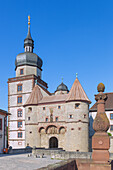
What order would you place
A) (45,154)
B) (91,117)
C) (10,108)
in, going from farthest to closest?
(10,108)
(91,117)
(45,154)

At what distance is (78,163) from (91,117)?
3114cm

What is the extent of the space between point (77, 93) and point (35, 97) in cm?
833

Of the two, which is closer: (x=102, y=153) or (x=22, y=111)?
(x=102, y=153)

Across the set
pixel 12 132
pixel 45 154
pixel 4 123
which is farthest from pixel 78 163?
pixel 12 132

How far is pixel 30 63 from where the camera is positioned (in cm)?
4650

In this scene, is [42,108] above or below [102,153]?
above

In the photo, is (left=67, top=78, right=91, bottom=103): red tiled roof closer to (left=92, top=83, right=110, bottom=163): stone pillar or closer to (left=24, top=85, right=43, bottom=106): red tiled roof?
(left=24, top=85, right=43, bottom=106): red tiled roof

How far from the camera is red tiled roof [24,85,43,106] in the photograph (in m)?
40.5

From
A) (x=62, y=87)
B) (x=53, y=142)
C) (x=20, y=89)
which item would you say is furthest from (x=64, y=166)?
(x=62, y=87)

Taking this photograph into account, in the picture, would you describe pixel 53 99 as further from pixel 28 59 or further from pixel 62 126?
pixel 28 59

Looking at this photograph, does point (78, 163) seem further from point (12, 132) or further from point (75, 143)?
point (12, 132)

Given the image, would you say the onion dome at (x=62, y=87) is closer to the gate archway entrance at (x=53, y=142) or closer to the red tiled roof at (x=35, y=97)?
the red tiled roof at (x=35, y=97)

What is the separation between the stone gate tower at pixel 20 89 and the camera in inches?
1715

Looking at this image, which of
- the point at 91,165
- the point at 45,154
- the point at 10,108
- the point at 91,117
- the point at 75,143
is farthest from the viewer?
the point at 10,108
